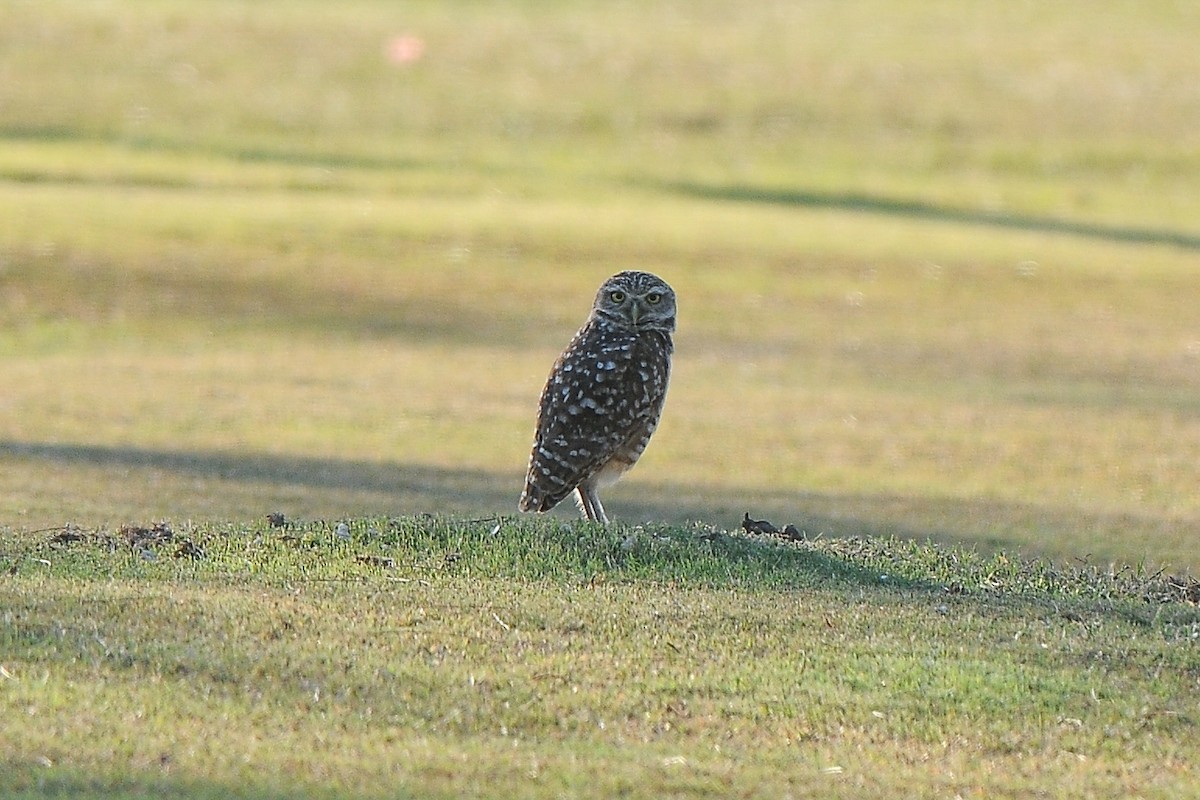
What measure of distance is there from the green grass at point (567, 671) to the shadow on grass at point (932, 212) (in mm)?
24327

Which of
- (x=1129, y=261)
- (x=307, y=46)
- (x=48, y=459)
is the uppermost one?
(x=307, y=46)

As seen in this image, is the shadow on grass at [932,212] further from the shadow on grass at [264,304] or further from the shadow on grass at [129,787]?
the shadow on grass at [129,787]

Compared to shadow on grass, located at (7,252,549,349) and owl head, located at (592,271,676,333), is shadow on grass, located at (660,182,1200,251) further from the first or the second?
owl head, located at (592,271,676,333)

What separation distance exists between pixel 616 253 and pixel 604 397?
58.2 ft

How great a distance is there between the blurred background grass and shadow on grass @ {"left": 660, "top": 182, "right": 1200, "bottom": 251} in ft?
0.45

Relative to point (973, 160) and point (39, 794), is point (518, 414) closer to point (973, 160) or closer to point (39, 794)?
point (39, 794)

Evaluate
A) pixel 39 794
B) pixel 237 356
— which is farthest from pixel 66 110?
pixel 39 794

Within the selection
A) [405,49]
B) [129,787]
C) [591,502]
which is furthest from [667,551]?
[405,49]

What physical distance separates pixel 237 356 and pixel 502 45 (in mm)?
25072

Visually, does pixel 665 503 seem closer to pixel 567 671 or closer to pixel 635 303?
pixel 635 303

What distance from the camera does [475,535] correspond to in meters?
9.59

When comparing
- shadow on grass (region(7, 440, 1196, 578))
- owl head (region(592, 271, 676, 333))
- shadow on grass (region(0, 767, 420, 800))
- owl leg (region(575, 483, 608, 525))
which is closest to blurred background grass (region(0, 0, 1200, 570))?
shadow on grass (region(7, 440, 1196, 578))

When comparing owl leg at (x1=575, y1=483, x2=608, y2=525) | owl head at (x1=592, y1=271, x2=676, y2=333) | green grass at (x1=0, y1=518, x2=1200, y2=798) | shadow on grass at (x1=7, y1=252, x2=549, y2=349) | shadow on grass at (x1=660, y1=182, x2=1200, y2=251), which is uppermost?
shadow on grass at (x1=660, y1=182, x2=1200, y2=251)

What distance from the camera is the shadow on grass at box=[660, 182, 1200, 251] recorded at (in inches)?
1298
